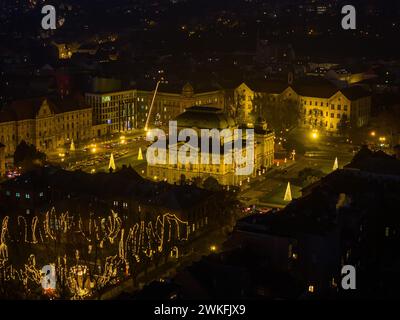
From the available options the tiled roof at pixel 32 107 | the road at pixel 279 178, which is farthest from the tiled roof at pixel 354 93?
the tiled roof at pixel 32 107

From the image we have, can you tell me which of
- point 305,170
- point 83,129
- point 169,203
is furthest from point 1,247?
point 83,129

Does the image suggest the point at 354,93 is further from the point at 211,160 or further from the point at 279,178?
the point at 211,160

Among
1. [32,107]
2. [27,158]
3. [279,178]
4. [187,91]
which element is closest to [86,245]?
[27,158]

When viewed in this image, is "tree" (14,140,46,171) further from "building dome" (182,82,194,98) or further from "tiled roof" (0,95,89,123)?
"building dome" (182,82,194,98)

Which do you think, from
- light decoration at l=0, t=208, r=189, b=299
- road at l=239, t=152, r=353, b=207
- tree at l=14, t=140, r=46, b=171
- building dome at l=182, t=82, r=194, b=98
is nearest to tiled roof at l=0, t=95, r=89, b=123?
tree at l=14, t=140, r=46, b=171

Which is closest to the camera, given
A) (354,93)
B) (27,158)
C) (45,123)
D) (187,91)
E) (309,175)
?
(309,175)

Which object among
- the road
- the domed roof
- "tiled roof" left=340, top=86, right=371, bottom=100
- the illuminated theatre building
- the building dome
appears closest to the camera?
the road

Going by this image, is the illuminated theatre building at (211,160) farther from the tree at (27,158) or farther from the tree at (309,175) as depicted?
the tree at (27,158)
